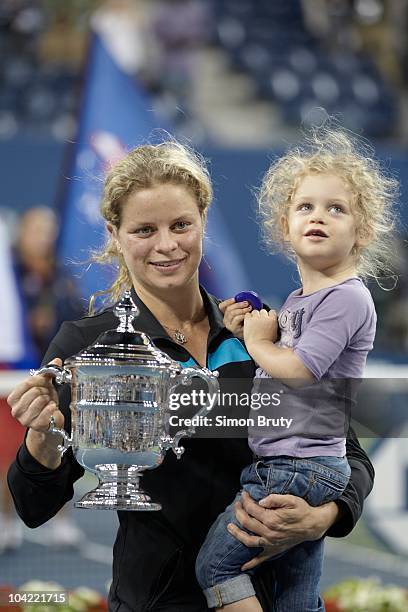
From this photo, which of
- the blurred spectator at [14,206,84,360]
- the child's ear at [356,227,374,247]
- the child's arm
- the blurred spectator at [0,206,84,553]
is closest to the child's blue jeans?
Result: the child's arm

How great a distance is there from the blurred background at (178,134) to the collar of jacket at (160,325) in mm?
265

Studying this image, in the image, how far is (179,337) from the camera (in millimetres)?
1821

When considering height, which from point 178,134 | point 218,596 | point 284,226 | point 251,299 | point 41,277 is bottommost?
point 218,596

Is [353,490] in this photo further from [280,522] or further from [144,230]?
[144,230]

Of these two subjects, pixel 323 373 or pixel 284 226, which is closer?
pixel 323 373

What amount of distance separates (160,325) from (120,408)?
10.9 inches

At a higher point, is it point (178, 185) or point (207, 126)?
point (207, 126)

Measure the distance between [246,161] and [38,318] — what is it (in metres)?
1.51

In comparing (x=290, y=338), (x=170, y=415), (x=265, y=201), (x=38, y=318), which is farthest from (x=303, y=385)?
(x=38, y=318)

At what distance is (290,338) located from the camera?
1735mm

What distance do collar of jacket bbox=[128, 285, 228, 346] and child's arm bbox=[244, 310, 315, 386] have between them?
70 mm

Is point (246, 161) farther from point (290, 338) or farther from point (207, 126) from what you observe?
point (290, 338)

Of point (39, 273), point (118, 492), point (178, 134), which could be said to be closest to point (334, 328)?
point (118, 492)

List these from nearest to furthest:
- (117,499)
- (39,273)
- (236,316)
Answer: (117,499) → (236,316) → (39,273)
